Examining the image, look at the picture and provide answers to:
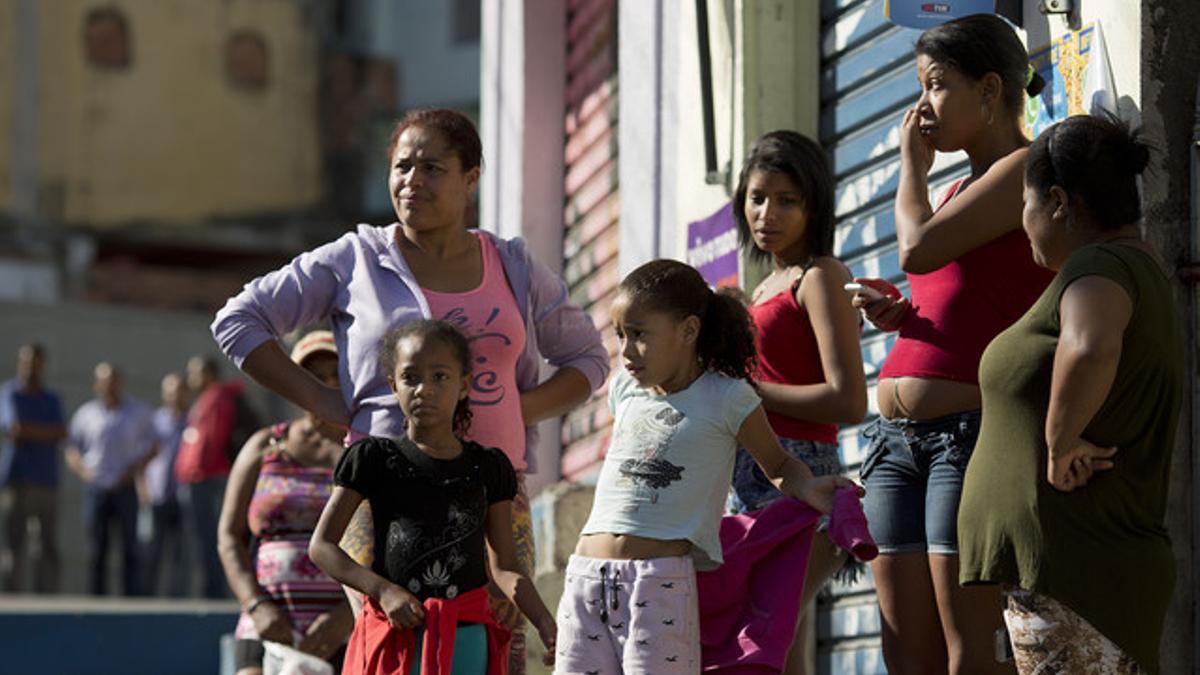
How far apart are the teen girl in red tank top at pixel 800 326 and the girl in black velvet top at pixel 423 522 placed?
664 millimetres

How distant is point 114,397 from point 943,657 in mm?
14031

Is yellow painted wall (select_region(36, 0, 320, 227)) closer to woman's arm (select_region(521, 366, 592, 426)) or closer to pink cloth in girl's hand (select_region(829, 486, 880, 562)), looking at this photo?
woman's arm (select_region(521, 366, 592, 426))

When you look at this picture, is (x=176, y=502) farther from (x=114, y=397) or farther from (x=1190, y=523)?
(x=1190, y=523)

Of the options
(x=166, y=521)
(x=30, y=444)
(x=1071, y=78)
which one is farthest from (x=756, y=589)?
(x=30, y=444)

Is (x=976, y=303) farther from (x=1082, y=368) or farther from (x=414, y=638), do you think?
(x=414, y=638)

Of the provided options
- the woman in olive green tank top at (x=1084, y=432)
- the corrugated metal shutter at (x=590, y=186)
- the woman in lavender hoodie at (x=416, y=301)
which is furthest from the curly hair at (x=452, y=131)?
the corrugated metal shutter at (x=590, y=186)

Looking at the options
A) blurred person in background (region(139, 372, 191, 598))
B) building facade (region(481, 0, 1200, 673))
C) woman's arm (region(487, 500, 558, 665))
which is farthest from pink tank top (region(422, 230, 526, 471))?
blurred person in background (region(139, 372, 191, 598))

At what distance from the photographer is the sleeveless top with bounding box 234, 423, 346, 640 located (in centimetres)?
705

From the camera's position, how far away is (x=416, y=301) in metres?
5.52

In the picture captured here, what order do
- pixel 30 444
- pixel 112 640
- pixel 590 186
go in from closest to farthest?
pixel 590 186 → pixel 112 640 → pixel 30 444

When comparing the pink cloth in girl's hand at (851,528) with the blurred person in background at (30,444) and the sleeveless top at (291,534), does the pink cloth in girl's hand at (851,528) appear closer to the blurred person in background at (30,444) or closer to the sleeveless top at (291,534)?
the sleeveless top at (291,534)

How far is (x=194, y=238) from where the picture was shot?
123ft

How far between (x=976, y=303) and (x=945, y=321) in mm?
79

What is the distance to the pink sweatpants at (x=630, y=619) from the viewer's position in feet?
16.4
